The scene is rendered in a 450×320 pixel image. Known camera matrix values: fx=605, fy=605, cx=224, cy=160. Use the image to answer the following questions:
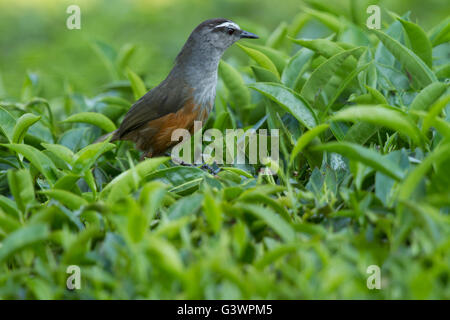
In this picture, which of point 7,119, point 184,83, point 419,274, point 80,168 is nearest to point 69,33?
point 184,83

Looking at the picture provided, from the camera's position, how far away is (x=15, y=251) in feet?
8.36

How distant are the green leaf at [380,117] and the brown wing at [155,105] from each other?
7.13 ft

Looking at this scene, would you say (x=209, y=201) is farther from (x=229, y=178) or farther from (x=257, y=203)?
(x=229, y=178)

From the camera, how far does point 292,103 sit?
351cm

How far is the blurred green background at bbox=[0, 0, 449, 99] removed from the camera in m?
9.02

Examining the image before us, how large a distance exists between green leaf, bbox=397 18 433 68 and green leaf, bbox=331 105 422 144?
1182 millimetres

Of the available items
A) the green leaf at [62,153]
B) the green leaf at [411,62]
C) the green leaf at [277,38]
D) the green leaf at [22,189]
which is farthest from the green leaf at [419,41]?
the green leaf at [22,189]

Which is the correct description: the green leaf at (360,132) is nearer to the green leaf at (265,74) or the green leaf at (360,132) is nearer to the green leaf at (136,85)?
the green leaf at (265,74)

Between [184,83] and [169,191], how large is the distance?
162 cm

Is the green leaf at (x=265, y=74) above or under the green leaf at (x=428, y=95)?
above

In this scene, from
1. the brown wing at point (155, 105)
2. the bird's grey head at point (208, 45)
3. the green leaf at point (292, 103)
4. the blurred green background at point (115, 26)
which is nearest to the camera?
the green leaf at point (292, 103)

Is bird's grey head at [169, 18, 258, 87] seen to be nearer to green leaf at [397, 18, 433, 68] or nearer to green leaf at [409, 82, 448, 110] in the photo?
green leaf at [397, 18, 433, 68]

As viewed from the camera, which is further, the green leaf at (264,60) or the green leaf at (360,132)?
the green leaf at (264,60)

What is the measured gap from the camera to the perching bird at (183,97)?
4637 mm
